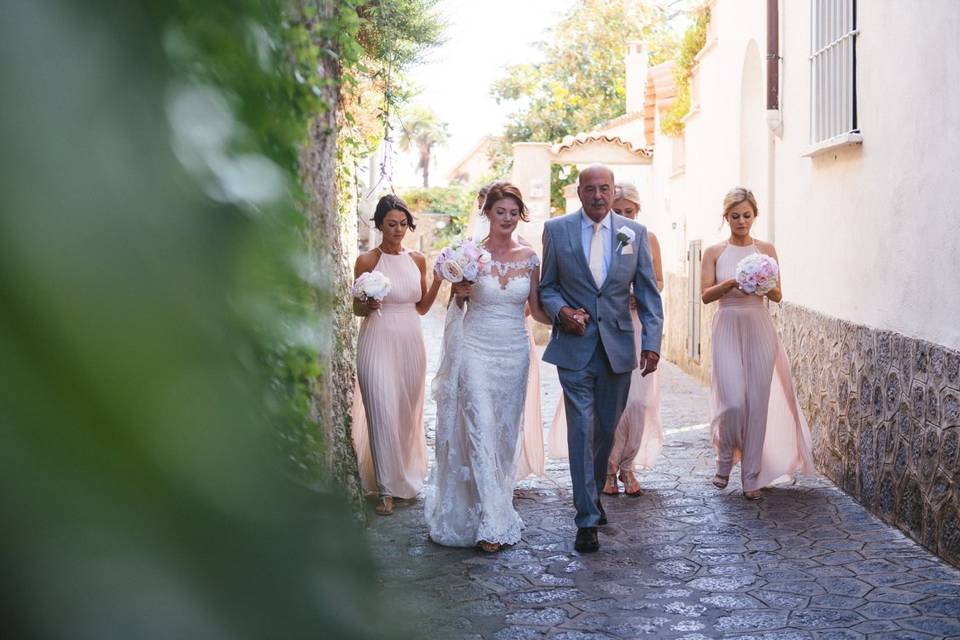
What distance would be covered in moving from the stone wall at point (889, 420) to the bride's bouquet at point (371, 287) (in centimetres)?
319

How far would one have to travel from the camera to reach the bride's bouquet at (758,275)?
26.4 feet

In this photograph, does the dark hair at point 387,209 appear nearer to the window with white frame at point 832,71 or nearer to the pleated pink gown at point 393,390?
the pleated pink gown at point 393,390

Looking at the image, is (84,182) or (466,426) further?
(466,426)

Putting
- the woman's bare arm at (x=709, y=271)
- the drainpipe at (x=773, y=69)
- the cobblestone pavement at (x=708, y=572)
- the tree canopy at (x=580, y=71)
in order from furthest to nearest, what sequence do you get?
the tree canopy at (x=580, y=71) < the drainpipe at (x=773, y=69) < the woman's bare arm at (x=709, y=271) < the cobblestone pavement at (x=708, y=572)

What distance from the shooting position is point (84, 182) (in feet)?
1.34

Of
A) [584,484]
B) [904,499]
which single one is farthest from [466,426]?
[904,499]

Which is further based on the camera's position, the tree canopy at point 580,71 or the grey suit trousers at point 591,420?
the tree canopy at point 580,71

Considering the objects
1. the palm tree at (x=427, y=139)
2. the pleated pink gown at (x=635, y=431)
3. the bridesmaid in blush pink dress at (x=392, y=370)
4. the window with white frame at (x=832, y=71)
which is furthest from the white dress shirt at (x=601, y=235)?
the palm tree at (x=427, y=139)

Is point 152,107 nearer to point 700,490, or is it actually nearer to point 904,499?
point 904,499

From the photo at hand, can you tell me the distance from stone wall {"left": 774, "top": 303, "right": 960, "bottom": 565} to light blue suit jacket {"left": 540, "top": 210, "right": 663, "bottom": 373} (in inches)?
56.4

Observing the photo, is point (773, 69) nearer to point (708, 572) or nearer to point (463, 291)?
point (463, 291)

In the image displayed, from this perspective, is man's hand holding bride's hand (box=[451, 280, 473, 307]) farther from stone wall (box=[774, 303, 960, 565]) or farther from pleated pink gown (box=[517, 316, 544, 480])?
stone wall (box=[774, 303, 960, 565])

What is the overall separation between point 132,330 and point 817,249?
9.41 metres

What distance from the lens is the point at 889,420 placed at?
7.03 metres
